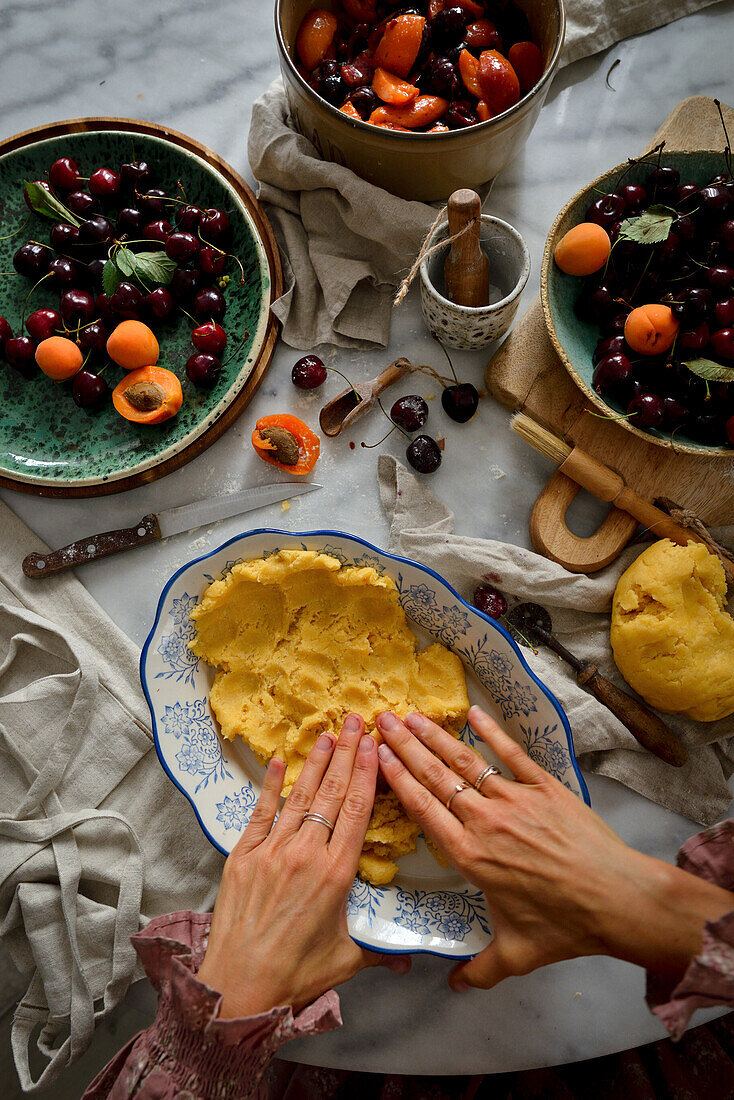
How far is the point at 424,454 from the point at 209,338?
53cm

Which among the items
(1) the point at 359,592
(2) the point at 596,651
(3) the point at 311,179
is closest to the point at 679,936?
(2) the point at 596,651

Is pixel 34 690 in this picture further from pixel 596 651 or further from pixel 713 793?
pixel 713 793

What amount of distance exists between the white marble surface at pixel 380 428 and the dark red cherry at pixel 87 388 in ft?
0.73

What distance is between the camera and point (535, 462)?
1.63 m

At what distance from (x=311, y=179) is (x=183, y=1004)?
64.4 inches

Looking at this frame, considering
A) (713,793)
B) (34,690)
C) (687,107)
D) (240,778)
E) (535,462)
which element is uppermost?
(687,107)

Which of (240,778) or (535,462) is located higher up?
(535,462)

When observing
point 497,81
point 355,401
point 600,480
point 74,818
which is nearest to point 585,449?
point 600,480

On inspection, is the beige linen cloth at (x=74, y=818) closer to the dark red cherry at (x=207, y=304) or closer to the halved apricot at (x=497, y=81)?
the dark red cherry at (x=207, y=304)

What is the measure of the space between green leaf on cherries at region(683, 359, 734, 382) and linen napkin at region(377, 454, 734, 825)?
1.14 feet

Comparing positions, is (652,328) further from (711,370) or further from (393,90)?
(393,90)

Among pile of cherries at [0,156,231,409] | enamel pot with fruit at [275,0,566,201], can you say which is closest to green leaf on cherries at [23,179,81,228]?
pile of cherries at [0,156,231,409]

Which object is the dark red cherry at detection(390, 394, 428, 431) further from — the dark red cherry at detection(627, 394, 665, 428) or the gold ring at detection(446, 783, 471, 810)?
the gold ring at detection(446, 783, 471, 810)

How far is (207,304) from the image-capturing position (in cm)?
158
